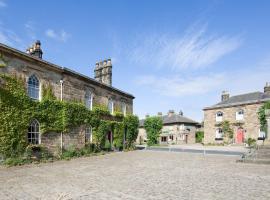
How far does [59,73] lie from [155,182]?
1309cm

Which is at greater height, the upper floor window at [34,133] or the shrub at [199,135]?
the upper floor window at [34,133]

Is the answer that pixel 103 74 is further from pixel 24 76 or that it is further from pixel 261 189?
pixel 261 189

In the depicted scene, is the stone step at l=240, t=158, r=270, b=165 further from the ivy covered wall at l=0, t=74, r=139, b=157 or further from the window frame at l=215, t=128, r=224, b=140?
the window frame at l=215, t=128, r=224, b=140

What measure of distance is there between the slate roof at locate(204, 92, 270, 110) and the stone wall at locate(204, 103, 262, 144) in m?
0.62

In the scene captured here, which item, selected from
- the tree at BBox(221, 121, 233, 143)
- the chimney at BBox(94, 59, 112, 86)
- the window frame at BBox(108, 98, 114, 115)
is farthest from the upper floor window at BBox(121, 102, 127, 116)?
the tree at BBox(221, 121, 233, 143)

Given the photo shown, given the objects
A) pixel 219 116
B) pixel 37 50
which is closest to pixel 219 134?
pixel 219 116

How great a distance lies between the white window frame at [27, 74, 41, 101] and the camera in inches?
669

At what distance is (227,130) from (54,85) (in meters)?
30.7

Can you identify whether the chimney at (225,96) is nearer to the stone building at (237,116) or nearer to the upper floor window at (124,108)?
the stone building at (237,116)

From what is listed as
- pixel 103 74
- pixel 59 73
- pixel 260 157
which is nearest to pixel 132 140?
pixel 103 74

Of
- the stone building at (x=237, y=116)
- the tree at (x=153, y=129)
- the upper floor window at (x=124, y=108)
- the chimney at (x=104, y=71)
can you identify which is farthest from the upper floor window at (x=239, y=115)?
the chimney at (x=104, y=71)

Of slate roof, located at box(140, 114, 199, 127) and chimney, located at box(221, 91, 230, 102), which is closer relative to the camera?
chimney, located at box(221, 91, 230, 102)

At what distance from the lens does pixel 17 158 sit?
49.9 feet

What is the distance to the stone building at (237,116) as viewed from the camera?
36844 millimetres
